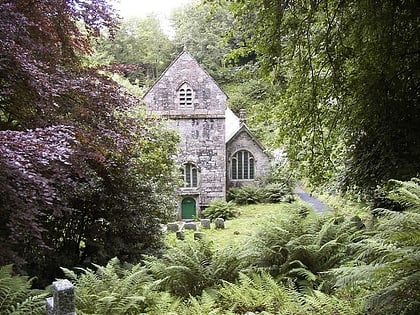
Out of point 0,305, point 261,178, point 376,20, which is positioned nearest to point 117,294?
point 0,305

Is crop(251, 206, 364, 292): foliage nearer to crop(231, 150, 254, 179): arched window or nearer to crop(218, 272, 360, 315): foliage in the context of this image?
crop(218, 272, 360, 315): foliage

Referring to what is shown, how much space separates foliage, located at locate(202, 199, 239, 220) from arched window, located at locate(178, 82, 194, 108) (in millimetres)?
4614

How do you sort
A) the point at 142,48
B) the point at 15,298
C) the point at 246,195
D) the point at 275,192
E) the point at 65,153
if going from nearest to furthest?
the point at 15,298 < the point at 65,153 < the point at 246,195 < the point at 275,192 < the point at 142,48

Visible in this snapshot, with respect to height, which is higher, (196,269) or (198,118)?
(198,118)

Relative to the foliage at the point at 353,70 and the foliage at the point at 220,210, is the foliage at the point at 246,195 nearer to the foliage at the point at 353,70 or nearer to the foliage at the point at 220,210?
the foliage at the point at 220,210

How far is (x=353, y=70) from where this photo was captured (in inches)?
197

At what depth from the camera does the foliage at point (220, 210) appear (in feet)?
59.9

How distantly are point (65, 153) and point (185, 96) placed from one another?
16.1 m

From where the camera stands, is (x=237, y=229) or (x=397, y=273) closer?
(x=397, y=273)

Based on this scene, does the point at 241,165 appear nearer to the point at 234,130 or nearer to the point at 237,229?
the point at 234,130

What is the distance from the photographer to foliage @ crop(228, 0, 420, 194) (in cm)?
443

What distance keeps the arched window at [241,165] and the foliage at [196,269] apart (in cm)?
1661

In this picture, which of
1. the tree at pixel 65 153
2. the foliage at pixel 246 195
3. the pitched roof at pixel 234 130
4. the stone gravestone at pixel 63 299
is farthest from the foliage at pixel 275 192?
the stone gravestone at pixel 63 299

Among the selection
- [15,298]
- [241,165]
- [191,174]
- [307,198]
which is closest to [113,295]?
[15,298]
